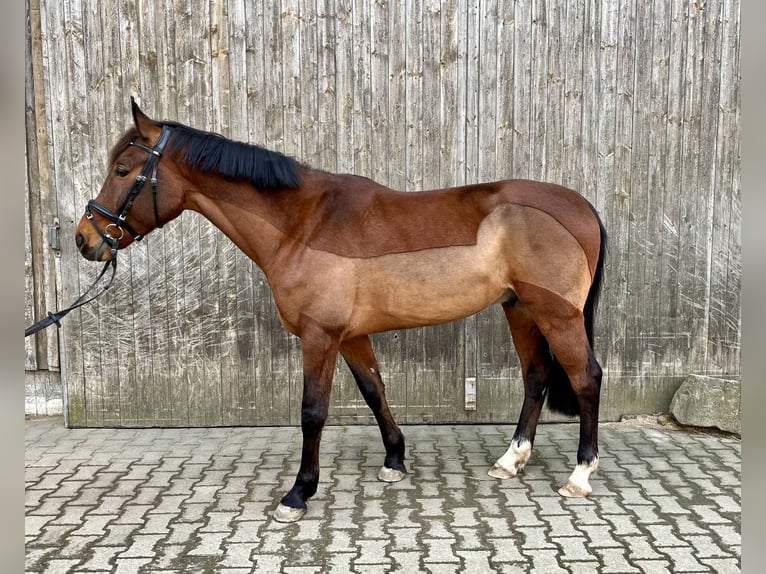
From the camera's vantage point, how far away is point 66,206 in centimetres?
448

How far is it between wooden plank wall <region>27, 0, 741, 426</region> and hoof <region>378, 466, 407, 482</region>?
1127mm

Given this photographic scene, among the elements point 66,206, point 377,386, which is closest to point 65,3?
point 66,206

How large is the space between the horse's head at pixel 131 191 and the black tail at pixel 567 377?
2487 millimetres

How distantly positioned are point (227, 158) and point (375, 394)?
5.38 feet

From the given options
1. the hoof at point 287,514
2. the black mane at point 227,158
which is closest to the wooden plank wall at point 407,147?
the black mane at point 227,158

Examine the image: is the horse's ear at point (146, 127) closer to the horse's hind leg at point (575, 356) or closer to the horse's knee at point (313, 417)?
the horse's knee at point (313, 417)

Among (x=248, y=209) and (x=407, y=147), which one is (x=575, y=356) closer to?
(x=248, y=209)

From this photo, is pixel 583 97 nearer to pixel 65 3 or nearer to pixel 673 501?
pixel 673 501

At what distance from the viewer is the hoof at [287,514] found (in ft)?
9.69

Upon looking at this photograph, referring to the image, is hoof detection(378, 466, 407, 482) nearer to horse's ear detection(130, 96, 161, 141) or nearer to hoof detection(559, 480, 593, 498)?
hoof detection(559, 480, 593, 498)

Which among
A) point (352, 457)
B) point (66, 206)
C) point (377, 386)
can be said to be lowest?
point (352, 457)

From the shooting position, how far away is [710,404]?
4320mm

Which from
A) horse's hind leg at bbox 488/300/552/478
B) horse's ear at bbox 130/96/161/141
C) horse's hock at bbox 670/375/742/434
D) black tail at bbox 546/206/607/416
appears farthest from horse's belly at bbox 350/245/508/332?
horse's hock at bbox 670/375/742/434

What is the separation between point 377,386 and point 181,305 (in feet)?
6.41
